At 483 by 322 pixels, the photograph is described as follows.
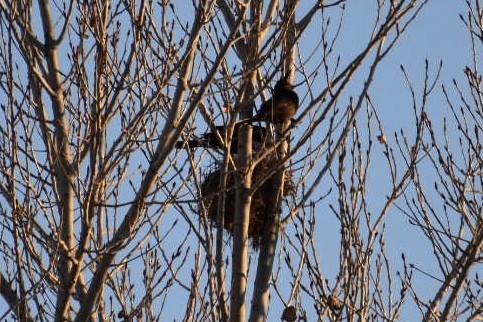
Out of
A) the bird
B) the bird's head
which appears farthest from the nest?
the bird's head

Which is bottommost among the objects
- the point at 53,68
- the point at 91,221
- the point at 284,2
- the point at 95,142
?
the point at 91,221

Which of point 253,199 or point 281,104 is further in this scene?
point 253,199

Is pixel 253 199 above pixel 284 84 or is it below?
below

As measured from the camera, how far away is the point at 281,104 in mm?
6191

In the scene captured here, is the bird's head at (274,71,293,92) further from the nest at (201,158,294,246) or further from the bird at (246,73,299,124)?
the nest at (201,158,294,246)

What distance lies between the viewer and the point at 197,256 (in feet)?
17.9

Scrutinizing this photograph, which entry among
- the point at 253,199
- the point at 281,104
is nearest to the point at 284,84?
the point at 281,104

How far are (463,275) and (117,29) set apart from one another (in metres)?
2.22

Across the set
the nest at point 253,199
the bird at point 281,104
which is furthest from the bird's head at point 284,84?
the nest at point 253,199

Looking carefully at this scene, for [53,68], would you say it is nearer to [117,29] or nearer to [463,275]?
[117,29]

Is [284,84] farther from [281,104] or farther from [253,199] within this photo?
[253,199]

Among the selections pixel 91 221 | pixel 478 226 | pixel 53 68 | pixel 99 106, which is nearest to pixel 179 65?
pixel 99 106

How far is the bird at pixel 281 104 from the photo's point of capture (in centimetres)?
587

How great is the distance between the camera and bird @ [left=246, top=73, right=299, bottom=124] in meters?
5.87
